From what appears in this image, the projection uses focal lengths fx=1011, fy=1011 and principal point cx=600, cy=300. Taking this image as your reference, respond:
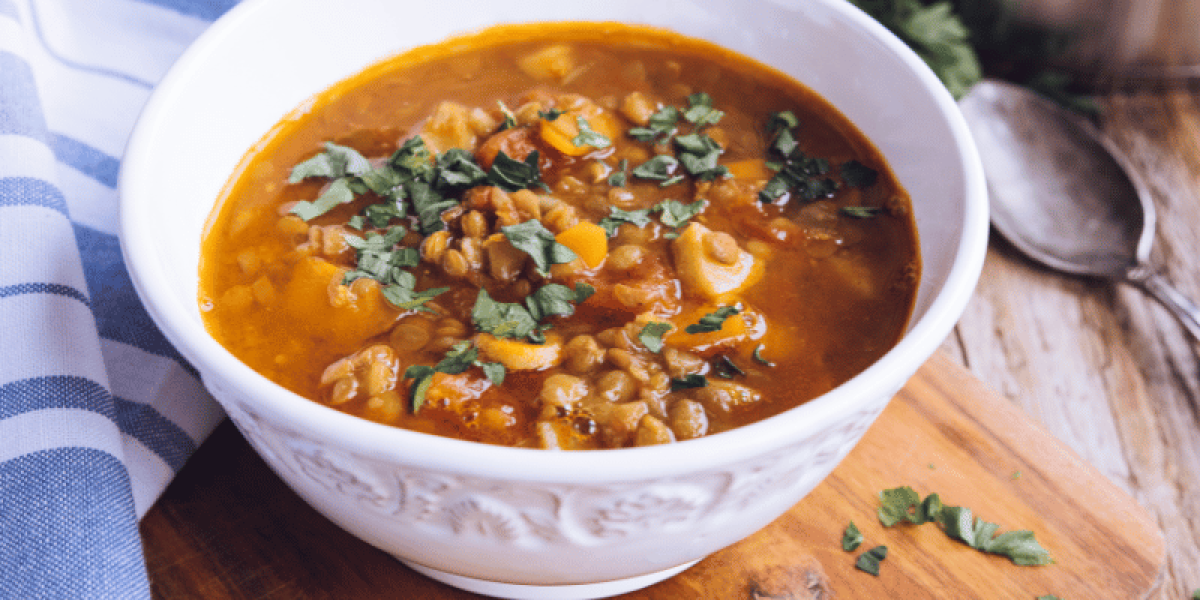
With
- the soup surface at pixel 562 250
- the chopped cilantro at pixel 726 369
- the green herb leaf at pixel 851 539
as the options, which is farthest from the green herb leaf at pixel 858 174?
the green herb leaf at pixel 851 539

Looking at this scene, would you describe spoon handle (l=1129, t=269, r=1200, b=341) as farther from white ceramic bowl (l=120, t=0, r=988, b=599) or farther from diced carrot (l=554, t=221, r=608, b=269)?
diced carrot (l=554, t=221, r=608, b=269)

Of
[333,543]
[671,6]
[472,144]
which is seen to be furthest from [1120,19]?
[333,543]

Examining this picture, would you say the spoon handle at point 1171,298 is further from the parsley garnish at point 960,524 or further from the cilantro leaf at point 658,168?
Result: the cilantro leaf at point 658,168

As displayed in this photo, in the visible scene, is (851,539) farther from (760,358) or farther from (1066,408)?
(1066,408)

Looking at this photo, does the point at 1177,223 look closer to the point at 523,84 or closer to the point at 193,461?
the point at 523,84

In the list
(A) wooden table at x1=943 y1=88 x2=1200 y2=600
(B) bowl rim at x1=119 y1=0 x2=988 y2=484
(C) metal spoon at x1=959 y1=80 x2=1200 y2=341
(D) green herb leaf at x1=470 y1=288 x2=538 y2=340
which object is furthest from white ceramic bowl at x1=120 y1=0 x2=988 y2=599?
(C) metal spoon at x1=959 y1=80 x2=1200 y2=341

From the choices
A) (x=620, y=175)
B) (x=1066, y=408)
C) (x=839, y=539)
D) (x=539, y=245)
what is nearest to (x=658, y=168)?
(x=620, y=175)
